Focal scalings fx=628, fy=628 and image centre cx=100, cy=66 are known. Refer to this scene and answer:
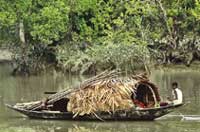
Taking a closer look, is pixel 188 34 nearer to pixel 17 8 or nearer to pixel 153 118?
pixel 17 8

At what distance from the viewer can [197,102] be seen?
89.6ft

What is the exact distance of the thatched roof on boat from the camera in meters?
22.5

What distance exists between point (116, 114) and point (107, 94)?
79cm

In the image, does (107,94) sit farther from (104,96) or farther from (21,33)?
(21,33)

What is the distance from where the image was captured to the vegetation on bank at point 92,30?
42.7 metres

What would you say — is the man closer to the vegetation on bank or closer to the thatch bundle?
the thatch bundle

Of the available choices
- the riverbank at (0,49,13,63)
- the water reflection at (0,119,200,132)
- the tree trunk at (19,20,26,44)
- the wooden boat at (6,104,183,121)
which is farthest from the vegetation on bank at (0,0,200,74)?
the water reflection at (0,119,200,132)

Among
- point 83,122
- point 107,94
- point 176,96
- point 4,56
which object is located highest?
point 4,56

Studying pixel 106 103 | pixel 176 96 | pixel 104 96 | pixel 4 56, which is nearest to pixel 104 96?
pixel 104 96

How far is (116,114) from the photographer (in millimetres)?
22625

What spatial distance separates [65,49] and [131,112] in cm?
2220

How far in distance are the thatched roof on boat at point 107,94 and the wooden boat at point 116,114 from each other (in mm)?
198

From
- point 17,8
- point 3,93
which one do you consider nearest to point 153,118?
point 3,93

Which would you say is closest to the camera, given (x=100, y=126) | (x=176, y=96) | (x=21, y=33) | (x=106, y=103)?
(x=100, y=126)
